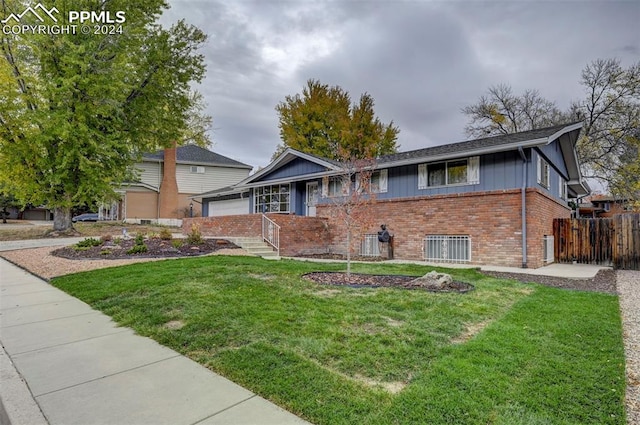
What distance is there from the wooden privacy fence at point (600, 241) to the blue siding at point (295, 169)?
33.2ft

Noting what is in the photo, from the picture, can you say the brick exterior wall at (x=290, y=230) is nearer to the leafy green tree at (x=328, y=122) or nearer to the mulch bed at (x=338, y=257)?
the mulch bed at (x=338, y=257)

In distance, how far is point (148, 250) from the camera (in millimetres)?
11758

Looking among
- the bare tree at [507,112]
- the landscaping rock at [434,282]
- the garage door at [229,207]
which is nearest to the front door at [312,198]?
the garage door at [229,207]

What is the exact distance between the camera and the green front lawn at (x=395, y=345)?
2.57 meters

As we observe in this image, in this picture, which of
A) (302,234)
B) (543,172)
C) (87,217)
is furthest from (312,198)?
(87,217)

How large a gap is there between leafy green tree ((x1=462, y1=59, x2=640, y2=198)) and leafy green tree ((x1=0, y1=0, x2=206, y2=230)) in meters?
26.0

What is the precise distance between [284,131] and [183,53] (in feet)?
40.7

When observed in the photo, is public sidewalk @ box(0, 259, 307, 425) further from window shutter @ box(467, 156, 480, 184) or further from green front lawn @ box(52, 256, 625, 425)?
window shutter @ box(467, 156, 480, 184)

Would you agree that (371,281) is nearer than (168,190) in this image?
Yes

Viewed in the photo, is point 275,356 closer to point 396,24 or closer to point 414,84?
point 396,24

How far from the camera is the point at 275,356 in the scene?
3.42m

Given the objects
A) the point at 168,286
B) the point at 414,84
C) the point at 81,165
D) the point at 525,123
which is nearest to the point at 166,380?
the point at 168,286

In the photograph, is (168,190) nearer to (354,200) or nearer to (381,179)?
(381,179)

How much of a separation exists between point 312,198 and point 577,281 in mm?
11821
